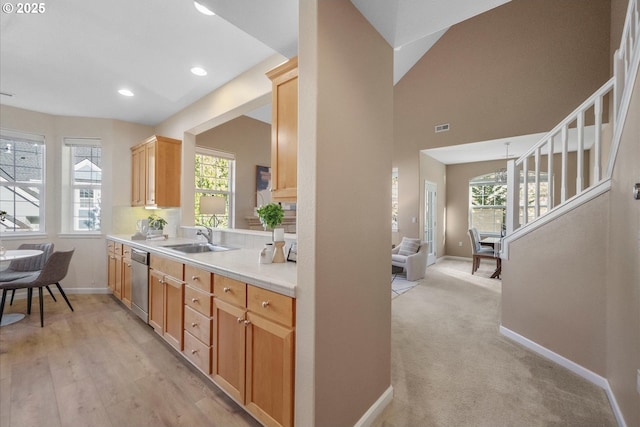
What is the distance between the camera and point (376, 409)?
1733 millimetres

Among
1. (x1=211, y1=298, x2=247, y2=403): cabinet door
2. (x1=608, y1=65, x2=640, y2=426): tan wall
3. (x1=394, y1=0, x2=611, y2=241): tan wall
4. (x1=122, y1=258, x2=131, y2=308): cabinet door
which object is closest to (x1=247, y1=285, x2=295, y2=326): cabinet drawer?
(x1=211, y1=298, x2=247, y2=403): cabinet door

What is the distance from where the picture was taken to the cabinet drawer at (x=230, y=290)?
1.68 m

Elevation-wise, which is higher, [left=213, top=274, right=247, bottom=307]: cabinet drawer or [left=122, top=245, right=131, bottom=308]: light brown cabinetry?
[left=213, top=274, right=247, bottom=307]: cabinet drawer

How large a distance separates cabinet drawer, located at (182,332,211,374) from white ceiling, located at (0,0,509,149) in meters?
2.26

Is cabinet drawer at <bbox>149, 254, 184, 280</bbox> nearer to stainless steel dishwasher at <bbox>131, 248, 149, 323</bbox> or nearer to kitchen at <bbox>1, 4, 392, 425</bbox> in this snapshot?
stainless steel dishwasher at <bbox>131, 248, 149, 323</bbox>

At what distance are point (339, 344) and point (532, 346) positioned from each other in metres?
2.32

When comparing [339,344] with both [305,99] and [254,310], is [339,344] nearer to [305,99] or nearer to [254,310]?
[254,310]

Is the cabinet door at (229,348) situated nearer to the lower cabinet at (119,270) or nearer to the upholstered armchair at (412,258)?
the lower cabinet at (119,270)

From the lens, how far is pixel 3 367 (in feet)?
7.39

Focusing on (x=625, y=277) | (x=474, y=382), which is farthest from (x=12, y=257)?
(x=625, y=277)

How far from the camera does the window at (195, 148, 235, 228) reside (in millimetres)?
4879

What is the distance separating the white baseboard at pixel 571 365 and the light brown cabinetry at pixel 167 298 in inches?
122

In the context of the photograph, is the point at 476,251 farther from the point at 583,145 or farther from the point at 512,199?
the point at 583,145

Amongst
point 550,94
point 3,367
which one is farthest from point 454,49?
point 3,367
